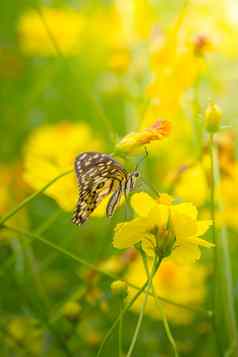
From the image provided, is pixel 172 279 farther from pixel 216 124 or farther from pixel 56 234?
pixel 216 124

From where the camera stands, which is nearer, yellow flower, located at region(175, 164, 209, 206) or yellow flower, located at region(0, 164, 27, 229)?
yellow flower, located at region(175, 164, 209, 206)

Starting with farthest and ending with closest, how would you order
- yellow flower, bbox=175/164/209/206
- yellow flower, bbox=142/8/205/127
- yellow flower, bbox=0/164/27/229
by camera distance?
yellow flower, bbox=0/164/27/229
yellow flower, bbox=175/164/209/206
yellow flower, bbox=142/8/205/127

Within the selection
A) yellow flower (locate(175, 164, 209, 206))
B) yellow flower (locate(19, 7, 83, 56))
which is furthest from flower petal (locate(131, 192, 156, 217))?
yellow flower (locate(19, 7, 83, 56))

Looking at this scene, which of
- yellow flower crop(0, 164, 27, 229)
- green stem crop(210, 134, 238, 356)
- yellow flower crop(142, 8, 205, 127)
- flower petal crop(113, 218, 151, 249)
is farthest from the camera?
yellow flower crop(0, 164, 27, 229)

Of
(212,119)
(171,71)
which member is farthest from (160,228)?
(171,71)

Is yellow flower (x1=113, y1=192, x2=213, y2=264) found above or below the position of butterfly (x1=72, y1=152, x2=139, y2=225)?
below

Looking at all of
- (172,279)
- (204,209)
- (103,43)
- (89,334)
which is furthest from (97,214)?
(103,43)

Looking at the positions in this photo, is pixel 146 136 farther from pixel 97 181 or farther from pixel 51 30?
pixel 51 30

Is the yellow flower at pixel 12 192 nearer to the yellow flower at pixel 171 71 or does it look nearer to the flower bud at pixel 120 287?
the yellow flower at pixel 171 71

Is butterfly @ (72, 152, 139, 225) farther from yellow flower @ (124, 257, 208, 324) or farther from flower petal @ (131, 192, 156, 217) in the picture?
yellow flower @ (124, 257, 208, 324)
